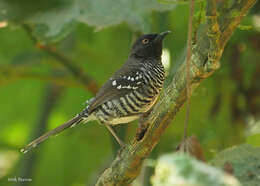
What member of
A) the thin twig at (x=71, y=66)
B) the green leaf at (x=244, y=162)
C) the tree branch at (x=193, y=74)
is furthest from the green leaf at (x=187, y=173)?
the thin twig at (x=71, y=66)

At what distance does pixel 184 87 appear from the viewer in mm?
2037

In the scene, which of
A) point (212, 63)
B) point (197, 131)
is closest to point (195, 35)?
point (212, 63)

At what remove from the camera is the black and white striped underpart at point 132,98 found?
378 centimetres

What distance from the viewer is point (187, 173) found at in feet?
3.83

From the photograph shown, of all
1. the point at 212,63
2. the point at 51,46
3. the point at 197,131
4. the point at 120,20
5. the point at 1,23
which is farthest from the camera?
the point at 197,131

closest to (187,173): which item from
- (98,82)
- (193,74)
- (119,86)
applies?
(193,74)

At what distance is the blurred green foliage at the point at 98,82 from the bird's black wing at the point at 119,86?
0.19 m

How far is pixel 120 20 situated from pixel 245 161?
52.8 inches

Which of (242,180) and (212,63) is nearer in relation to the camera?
(212,63)

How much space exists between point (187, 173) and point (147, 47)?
128 inches

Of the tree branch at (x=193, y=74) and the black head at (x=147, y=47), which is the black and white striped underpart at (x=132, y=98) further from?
the tree branch at (x=193, y=74)

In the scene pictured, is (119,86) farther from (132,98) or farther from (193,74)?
(193,74)

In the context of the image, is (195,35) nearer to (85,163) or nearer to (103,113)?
(103,113)

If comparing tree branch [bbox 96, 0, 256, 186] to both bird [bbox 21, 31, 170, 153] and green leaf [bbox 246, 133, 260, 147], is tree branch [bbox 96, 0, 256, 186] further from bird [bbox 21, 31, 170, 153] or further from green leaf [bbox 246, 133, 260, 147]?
bird [bbox 21, 31, 170, 153]
